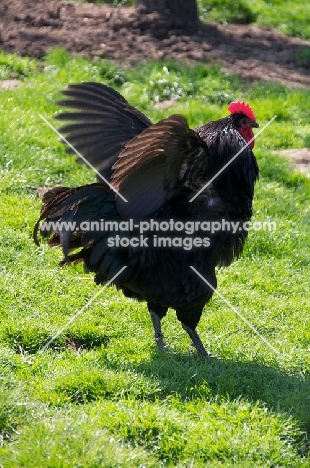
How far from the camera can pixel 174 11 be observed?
1147 cm

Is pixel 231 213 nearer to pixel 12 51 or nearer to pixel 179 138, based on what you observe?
pixel 179 138

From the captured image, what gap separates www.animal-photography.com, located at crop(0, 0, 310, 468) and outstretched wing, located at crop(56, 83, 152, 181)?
11mm

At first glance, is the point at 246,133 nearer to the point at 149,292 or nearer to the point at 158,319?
the point at 149,292

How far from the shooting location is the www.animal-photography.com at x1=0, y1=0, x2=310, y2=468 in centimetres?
447

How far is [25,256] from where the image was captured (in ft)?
22.0

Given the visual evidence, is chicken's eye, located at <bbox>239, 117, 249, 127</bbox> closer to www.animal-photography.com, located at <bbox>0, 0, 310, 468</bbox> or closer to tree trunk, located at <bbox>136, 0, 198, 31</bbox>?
www.animal-photography.com, located at <bbox>0, 0, 310, 468</bbox>

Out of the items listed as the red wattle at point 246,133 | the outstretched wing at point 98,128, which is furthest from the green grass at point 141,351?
the red wattle at point 246,133

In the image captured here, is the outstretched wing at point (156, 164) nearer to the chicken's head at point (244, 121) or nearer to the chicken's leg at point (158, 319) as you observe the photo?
the chicken's head at point (244, 121)

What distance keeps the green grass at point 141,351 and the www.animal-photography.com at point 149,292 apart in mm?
14

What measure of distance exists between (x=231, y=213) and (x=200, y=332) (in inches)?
43.3

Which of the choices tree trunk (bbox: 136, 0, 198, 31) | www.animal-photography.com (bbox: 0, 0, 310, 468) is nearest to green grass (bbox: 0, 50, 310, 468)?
www.animal-photography.com (bbox: 0, 0, 310, 468)

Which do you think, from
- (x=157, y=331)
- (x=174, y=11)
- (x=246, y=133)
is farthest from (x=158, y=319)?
(x=174, y=11)

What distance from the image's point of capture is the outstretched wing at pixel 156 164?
4.79 metres

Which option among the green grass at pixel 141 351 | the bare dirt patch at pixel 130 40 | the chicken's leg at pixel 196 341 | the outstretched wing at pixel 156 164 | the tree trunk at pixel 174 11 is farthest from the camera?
the tree trunk at pixel 174 11
